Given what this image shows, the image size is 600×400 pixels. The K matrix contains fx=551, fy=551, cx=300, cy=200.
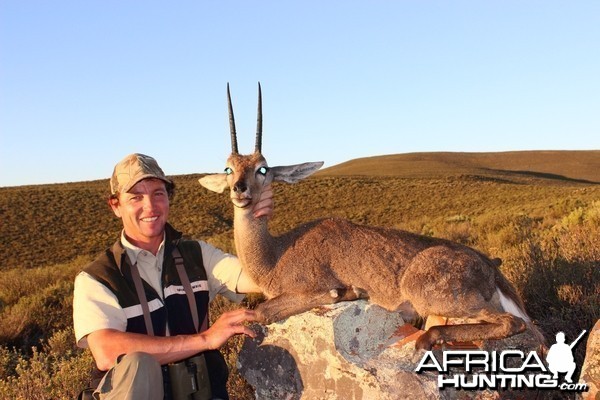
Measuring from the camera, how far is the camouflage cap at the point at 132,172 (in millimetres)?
5219

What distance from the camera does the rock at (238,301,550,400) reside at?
4746 millimetres

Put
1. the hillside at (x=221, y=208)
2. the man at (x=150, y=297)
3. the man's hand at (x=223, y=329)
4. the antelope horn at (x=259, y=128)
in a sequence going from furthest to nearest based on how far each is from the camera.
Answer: the hillside at (x=221, y=208) → the antelope horn at (x=259, y=128) → the man's hand at (x=223, y=329) → the man at (x=150, y=297)

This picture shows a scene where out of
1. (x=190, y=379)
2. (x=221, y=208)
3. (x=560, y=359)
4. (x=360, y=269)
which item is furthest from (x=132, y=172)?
(x=221, y=208)

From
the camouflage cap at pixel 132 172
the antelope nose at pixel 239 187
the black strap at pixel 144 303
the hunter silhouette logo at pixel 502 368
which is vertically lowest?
the hunter silhouette logo at pixel 502 368

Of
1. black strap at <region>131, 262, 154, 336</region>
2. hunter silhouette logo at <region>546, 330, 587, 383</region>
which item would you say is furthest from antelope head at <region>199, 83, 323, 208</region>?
hunter silhouette logo at <region>546, 330, 587, 383</region>

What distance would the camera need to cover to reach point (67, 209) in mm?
46406

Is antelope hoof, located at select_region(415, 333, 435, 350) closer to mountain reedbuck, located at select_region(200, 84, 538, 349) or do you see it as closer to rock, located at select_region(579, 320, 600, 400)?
mountain reedbuck, located at select_region(200, 84, 538, 349)

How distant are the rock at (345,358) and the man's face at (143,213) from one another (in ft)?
4.66

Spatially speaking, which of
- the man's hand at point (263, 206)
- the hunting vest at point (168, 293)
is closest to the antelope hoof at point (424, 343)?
the hunting vest at point (168, 293)

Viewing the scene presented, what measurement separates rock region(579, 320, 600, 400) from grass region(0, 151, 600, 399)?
1587 mm

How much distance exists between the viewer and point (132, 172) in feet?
17.3

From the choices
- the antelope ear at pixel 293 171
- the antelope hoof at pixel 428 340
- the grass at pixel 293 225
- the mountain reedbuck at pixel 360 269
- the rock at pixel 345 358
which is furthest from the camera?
the grass at pixel 293 225

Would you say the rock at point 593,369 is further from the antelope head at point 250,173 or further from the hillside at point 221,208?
the hillside at point 221,208

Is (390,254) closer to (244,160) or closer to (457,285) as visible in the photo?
(457,285)
